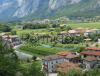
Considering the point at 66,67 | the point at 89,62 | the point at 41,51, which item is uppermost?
the point at 66,67

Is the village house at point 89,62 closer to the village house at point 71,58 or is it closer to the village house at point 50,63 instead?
the village house at point 71,58

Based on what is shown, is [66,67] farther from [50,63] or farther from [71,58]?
[71,58]

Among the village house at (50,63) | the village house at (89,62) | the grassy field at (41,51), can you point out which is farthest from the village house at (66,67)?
the grassy field at (41,51)

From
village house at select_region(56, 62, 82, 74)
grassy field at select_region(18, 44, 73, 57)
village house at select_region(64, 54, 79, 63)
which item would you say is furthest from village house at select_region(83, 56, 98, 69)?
grassy field at select_region(18, 44, 73, 57)

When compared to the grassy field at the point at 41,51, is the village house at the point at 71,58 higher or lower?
higher

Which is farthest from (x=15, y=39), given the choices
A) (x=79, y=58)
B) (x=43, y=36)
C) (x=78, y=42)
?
(x=79, y=58)

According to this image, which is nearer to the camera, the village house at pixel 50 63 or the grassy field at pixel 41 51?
the village house at pixel 50 63

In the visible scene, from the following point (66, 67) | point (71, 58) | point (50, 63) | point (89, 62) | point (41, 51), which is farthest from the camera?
point (41, 51)

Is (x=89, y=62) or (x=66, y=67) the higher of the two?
(x=66, y=67)

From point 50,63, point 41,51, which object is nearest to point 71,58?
point 50,63

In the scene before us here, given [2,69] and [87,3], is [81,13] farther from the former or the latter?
[2,69]

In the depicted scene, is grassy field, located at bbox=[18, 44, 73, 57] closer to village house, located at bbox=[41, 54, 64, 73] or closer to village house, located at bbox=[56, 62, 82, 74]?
village house, located at bbox=[41, 54, 64, 73]

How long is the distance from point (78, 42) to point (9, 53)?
1574 inches

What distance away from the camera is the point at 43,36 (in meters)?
79.4
